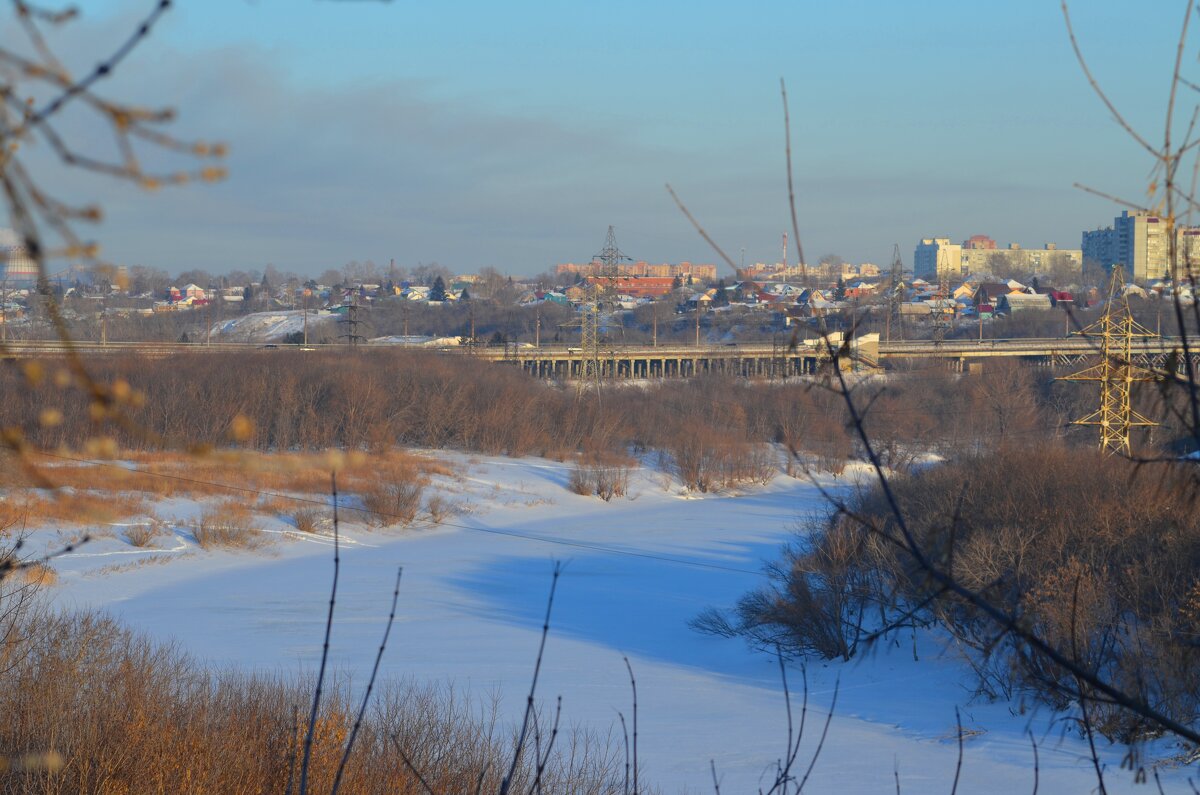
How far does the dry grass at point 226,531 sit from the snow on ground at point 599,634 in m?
0.55

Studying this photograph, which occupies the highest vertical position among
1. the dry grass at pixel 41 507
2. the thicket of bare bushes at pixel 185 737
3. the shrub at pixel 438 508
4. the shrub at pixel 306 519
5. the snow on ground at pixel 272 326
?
Answer: the snow on ground at pixel 272 326

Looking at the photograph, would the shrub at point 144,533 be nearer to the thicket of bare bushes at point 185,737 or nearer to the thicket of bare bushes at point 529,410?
the thicket of bare bushes at point 529,410

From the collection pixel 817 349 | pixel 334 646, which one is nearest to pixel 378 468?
pixel 334 646

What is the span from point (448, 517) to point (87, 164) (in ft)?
133

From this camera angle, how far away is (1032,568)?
71.4ft

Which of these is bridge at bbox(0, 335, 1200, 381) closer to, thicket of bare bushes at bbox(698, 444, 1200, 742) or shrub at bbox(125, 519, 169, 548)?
Result: shrub at bbox(125, 519, 169, 548)

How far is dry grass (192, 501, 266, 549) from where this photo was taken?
34.0m

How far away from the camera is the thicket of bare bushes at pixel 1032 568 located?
1723 centimetres

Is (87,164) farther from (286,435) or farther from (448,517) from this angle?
(286,435)

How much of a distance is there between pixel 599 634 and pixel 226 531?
15.2 m

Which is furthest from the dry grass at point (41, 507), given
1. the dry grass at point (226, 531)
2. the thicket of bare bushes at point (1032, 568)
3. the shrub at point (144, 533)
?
the thicket of bare bushes at point (1032, 568)

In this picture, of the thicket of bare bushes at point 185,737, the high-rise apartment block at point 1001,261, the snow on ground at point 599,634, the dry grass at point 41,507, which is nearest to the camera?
the thicket of bare bushes at point 185,737

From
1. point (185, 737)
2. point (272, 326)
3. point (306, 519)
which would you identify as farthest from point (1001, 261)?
point (185, 737)

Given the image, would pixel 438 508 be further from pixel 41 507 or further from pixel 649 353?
pixel 649 353
